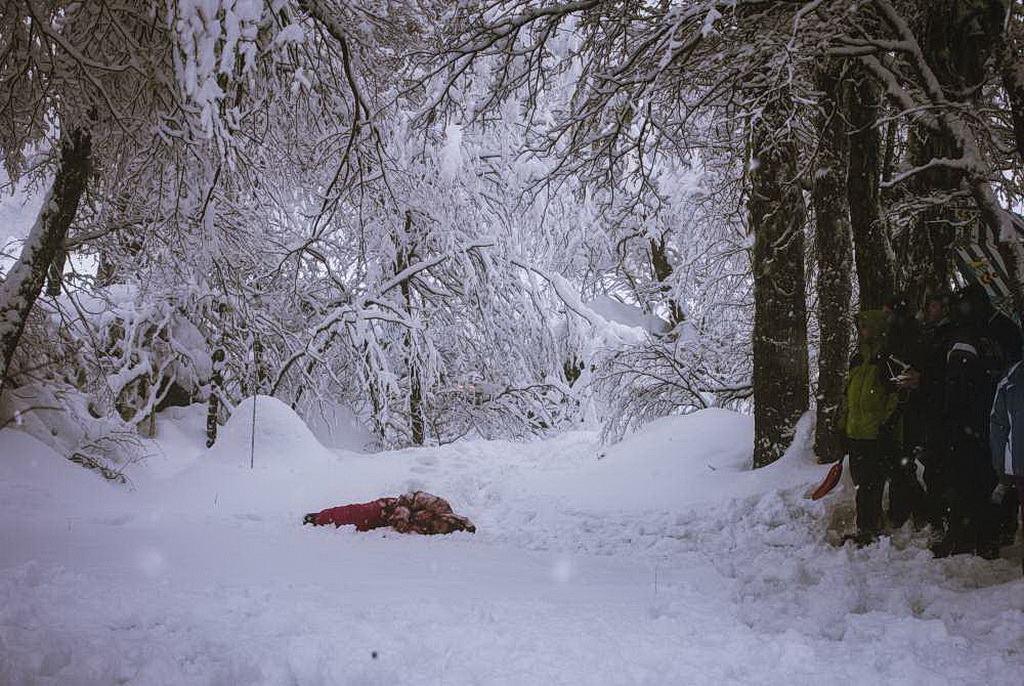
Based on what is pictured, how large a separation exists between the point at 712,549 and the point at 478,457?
199 inches

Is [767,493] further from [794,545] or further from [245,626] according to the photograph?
[245,626]

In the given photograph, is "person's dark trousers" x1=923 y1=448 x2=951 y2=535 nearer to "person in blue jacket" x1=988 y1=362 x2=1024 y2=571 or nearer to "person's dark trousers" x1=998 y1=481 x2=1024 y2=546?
"person's dark trousers" x1=998 y1=481 x2=1024 y2=546

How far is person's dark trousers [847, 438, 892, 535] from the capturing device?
5277 millimetres

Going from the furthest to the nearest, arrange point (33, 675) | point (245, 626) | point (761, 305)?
point (761, 305) → point (245, 626) → point (33, 675)

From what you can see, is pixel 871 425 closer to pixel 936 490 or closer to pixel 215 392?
pixel 936 490

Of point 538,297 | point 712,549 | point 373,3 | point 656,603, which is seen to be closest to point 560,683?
point 656,603

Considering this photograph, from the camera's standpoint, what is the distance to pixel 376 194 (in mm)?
7297

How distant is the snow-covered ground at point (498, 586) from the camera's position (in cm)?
304

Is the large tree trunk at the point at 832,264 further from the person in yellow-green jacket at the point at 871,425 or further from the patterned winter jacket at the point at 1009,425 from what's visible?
the patterned winter jacket at the point at 1009,425

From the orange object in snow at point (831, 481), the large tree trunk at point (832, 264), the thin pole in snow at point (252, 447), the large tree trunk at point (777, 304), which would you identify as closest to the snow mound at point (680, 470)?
the large tree trunk at point (777, 304)

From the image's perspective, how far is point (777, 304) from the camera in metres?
7.69

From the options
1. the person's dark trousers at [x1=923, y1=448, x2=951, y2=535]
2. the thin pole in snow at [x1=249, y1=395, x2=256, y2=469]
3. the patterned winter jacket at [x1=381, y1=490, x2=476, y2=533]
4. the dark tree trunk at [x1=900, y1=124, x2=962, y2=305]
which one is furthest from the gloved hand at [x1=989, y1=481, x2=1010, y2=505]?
the thin pole in snow at [x1=249, y1=395, x2=256, y2=469]

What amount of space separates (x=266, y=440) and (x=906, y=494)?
25.7ft

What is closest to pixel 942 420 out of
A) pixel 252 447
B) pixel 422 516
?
pixel 422 516
